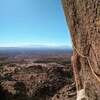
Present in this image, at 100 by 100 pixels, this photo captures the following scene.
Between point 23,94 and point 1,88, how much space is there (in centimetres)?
256

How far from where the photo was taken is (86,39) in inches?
226

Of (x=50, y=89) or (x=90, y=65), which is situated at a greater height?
(x=90, y=65)

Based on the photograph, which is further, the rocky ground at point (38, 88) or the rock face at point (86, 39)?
the rocky ground at point (38, 88)

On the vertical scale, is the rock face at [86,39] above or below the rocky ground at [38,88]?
above

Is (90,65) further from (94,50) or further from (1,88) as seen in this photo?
(1,88)

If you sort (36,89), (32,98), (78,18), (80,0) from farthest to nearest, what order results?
(36,89) → (32,98) → (78,18) → (80,0)

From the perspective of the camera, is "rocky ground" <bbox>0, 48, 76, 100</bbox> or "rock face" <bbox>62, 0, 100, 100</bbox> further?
"rocky ground" <bbox>0, 48, 76, 100</bbox>

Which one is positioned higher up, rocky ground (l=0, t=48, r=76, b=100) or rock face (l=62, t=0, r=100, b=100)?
rock face (l=62, t=0, r=100, b=100)

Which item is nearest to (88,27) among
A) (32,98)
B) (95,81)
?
(95,81)

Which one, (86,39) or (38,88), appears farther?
(38,88)

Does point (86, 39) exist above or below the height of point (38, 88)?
above

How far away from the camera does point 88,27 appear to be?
5.42 m

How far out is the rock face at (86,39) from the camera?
203 inches

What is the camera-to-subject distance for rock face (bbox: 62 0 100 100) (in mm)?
5164
